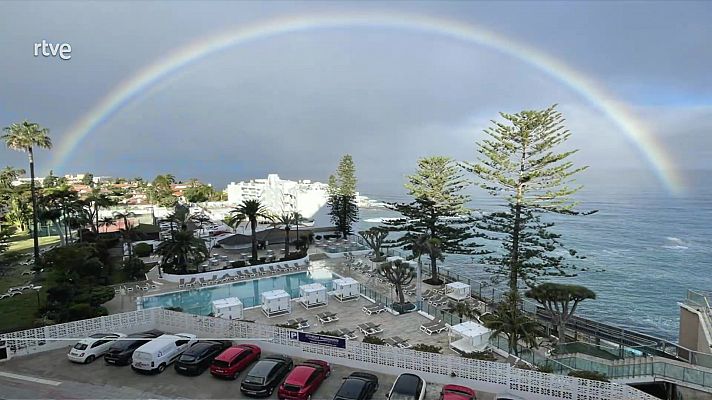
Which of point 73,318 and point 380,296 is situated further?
point 380,296

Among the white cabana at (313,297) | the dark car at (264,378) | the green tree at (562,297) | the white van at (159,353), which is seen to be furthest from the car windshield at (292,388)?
the green tree at (562,297)

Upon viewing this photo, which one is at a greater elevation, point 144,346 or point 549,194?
point 549,194

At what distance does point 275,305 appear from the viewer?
50.4 ft

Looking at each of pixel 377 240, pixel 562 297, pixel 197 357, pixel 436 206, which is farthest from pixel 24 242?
pixel 562 297

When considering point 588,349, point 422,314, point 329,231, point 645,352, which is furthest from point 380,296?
point 329,231

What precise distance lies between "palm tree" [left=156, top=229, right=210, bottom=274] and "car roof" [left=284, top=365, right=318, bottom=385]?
1398 centimetres

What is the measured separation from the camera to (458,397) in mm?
7070

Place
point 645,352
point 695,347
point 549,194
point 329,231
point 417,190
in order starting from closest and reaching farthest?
1. point 645,352
2. point 695,347
3. point 549,194
4. point 417,190
5. point 329,231

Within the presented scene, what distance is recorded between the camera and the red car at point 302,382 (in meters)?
7.46

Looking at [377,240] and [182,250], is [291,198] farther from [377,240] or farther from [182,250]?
[182,250]

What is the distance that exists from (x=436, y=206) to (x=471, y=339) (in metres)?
13.2

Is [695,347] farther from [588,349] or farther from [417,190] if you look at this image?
[417,190]

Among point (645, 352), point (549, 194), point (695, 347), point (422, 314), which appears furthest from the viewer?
point (549, 194)

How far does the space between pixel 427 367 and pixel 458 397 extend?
4.89 feet
